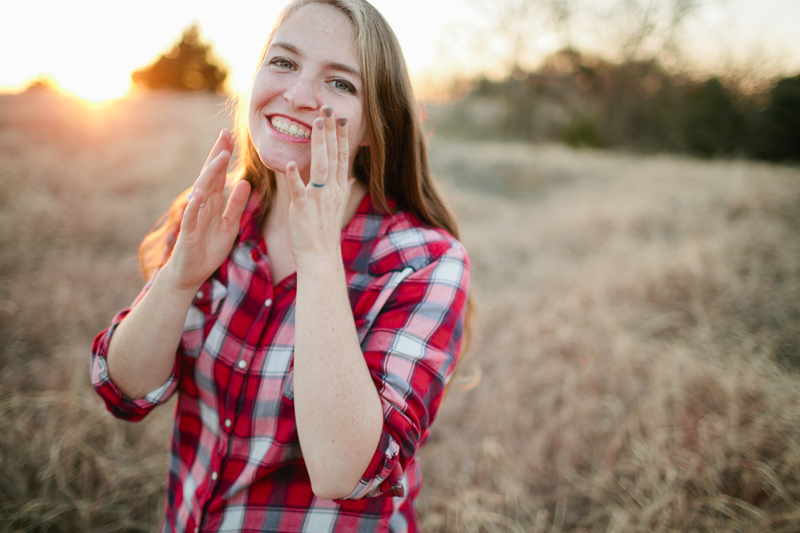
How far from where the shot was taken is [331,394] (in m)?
0.91

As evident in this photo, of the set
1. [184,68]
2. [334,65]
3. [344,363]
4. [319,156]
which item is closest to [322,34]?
[334,65]

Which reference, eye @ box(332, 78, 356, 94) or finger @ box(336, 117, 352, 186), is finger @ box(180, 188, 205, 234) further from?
eye @ box(332, 78, 356, 94)

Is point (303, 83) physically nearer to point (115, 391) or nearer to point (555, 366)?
point (115, 391)

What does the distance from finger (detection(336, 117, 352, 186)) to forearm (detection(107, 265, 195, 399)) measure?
1.85 feet

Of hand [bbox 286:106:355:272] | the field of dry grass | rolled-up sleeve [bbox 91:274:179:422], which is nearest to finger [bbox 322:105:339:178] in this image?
hand [bbox 286:106:355:272]

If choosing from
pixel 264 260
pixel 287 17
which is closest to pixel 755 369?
pixel 264 260

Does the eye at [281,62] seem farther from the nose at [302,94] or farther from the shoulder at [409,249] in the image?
the shoulder at [409,249]

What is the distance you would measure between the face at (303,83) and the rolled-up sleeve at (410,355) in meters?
0.50

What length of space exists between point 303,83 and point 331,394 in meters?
0.84

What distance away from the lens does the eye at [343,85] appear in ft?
3.72

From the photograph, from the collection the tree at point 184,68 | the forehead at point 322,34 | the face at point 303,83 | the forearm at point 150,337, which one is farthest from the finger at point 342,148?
the tree at point 184,68

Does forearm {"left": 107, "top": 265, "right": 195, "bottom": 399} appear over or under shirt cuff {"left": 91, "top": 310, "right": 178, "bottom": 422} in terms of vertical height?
over

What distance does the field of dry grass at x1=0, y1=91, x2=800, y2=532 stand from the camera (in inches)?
82.7

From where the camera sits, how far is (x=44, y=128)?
7.37 meters
